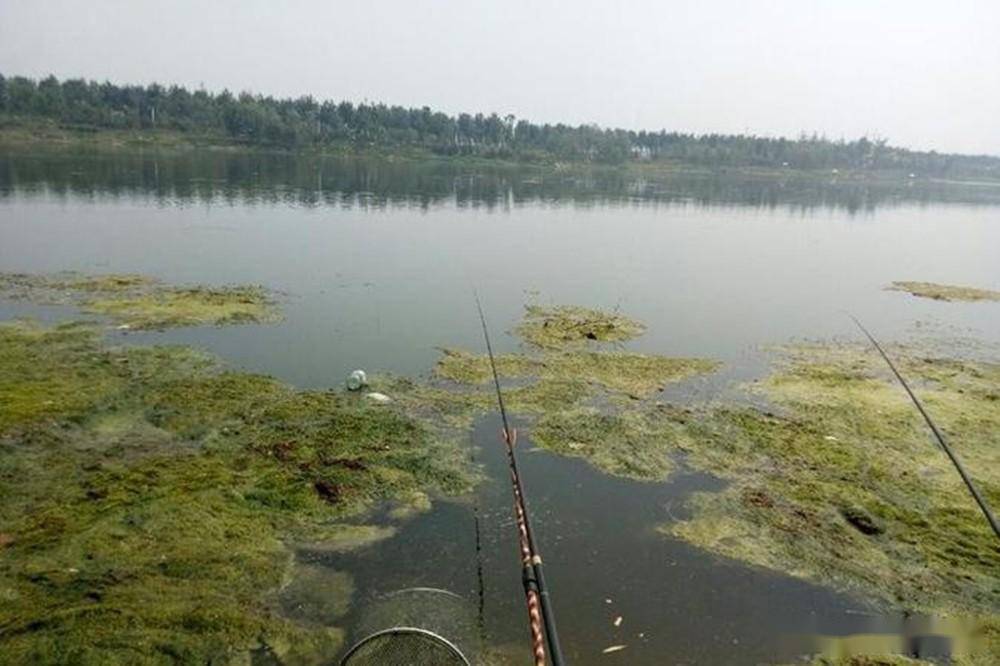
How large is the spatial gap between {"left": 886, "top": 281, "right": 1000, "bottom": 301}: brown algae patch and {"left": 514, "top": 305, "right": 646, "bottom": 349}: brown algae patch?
1588cm

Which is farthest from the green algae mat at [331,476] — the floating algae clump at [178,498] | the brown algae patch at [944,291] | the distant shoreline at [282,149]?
the distant shoreline at [282,149]

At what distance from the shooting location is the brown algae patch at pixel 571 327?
60.2 ft

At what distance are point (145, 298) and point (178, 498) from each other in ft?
41.7

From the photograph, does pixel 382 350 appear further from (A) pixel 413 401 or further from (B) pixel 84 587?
(B) pixel 84 587

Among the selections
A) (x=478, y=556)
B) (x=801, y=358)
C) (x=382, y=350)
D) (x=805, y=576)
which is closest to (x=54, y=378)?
(x=382, y=350)

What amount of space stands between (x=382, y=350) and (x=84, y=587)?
31.9 feet

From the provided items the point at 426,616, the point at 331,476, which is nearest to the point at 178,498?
the point at 331,476

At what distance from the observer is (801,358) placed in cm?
1822

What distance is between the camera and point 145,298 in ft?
64.4

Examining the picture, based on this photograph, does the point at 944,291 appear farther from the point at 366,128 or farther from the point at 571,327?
the point at 366,128

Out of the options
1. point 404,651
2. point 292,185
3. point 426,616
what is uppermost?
point 292,185

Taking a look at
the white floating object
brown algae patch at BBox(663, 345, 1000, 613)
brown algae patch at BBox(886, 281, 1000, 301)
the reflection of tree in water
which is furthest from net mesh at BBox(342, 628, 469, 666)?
the reflection of tree in water

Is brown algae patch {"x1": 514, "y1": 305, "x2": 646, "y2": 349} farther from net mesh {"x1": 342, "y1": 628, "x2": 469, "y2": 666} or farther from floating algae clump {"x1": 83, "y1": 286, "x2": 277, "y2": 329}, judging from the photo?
net mesh {"x1": 342, "y1": 628, "x2": 469, "y2": 666}

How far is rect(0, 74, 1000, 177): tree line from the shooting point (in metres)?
110
